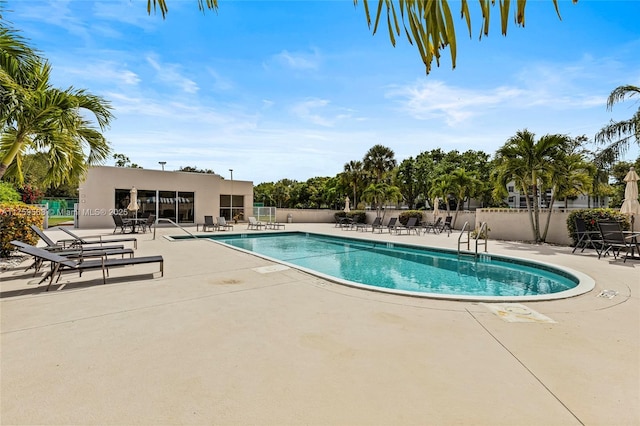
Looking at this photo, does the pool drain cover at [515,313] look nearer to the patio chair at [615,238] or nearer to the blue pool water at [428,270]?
the blue pool water at [428,270]

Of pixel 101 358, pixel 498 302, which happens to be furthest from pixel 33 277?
pixel 498 302

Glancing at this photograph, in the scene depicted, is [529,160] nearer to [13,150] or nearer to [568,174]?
[568,174]

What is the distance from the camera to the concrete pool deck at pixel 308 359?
6.54 feet

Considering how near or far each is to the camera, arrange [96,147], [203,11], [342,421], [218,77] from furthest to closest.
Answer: [218,77] < [96,147] < [342,421] < [203,11]

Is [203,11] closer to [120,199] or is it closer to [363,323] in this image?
[363,323]

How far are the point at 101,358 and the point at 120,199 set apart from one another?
19.0 meters

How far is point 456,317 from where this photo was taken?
150 inches

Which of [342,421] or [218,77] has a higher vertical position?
[218,77]

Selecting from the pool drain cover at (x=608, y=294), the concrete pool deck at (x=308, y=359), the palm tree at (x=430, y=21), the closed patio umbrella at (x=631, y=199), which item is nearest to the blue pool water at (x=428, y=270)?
the pool drain cover at (x=608, y=294)

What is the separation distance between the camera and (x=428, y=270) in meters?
8.48

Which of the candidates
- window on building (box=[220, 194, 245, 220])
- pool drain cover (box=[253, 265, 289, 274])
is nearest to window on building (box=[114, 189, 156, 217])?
window on building (box=[220, 194, 245, 220])

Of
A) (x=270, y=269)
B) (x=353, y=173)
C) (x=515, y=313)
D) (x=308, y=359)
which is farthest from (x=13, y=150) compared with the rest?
(x=353, y=173)

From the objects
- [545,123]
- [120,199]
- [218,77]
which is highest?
[218,77]

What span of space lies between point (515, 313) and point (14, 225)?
34.6 feet
